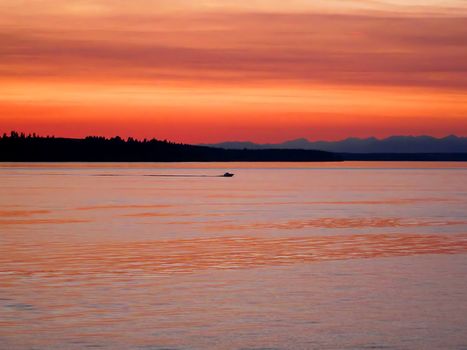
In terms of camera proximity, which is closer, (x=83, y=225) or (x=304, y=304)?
(x=304, y=304)

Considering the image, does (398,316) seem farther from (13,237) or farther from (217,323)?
(13,237)

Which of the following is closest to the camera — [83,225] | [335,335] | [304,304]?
[335,335]

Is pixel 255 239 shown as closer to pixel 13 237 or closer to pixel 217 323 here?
pixel 13 237

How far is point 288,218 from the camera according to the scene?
41.3 m

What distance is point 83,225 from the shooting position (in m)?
36.3

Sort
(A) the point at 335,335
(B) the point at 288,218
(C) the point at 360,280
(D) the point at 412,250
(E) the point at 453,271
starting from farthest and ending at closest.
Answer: (B) the point at 288,218
(D) the point at 412,250
(E) the point at 453,271
(C) the point at 360,280
(A) the point at 335,335

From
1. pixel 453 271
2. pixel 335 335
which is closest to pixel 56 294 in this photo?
pixel 335 335

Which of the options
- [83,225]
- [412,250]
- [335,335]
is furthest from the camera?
[83,225]

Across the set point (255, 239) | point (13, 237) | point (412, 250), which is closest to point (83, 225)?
point (13, 237)

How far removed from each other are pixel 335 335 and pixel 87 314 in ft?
15.3

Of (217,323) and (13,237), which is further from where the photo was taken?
(13,237)

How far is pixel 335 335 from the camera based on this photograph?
15.2m

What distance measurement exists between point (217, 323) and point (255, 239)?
1464cm

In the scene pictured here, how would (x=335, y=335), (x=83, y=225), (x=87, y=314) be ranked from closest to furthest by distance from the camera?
(x=335, y=335) < (x=87, y=314) < (x=83, y=225)
